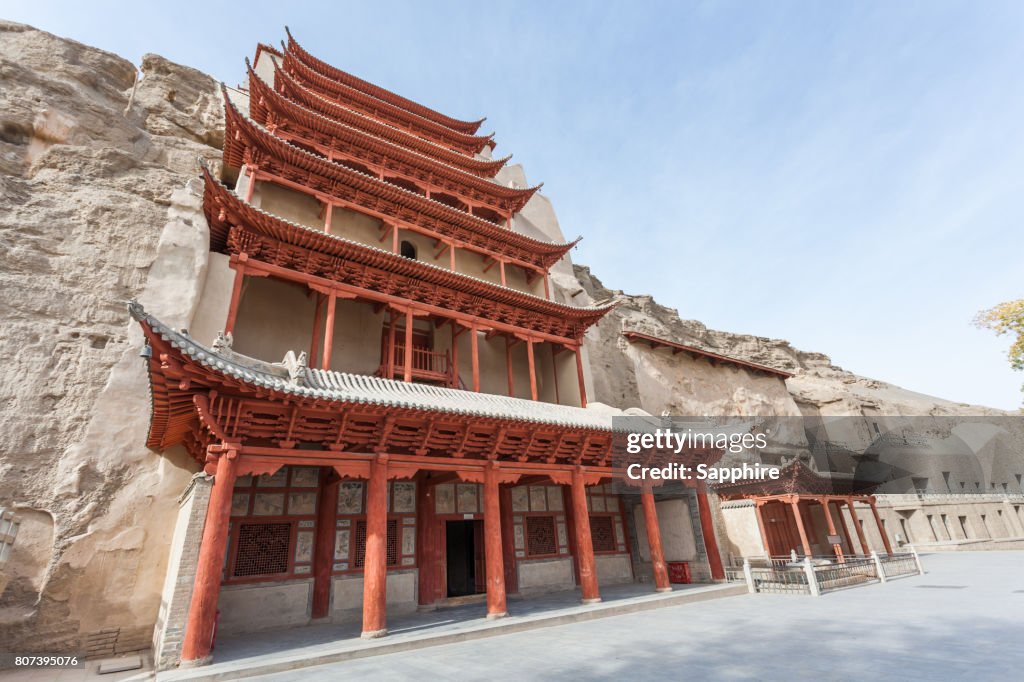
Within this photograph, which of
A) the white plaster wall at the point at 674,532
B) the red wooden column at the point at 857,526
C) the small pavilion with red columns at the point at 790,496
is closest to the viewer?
the white plaster wall at the point at 674,532

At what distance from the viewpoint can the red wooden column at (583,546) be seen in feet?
32.8

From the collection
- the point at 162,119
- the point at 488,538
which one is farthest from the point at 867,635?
the point at 162,119

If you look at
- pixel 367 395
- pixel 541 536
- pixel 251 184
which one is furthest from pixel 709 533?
pixel 251 184

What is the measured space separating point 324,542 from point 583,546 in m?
5.69

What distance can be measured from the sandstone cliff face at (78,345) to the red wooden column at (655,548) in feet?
34.4

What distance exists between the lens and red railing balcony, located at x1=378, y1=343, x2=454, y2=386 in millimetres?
12891

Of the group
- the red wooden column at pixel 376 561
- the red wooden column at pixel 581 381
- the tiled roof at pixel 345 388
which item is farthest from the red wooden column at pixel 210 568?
the red wooden column at pixel 581 381

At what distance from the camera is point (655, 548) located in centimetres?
1140

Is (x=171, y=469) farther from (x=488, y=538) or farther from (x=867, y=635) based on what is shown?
(x=867, y=635)

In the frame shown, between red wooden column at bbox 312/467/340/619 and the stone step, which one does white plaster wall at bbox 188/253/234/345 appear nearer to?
red wooden column at bbox 312/467/340/619

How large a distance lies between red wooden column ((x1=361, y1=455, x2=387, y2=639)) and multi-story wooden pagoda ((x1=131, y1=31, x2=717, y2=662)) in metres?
0.03

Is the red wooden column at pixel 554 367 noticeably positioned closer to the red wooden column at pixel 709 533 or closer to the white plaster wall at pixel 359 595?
the red wooden column at pixel 709 533

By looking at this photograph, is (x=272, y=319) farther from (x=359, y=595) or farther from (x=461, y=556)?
(x=461, y=556)

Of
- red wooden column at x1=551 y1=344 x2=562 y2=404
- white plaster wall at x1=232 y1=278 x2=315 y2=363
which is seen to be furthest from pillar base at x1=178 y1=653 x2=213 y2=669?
red wooden column at x1=551 y1=344 x2=562 y2=404
